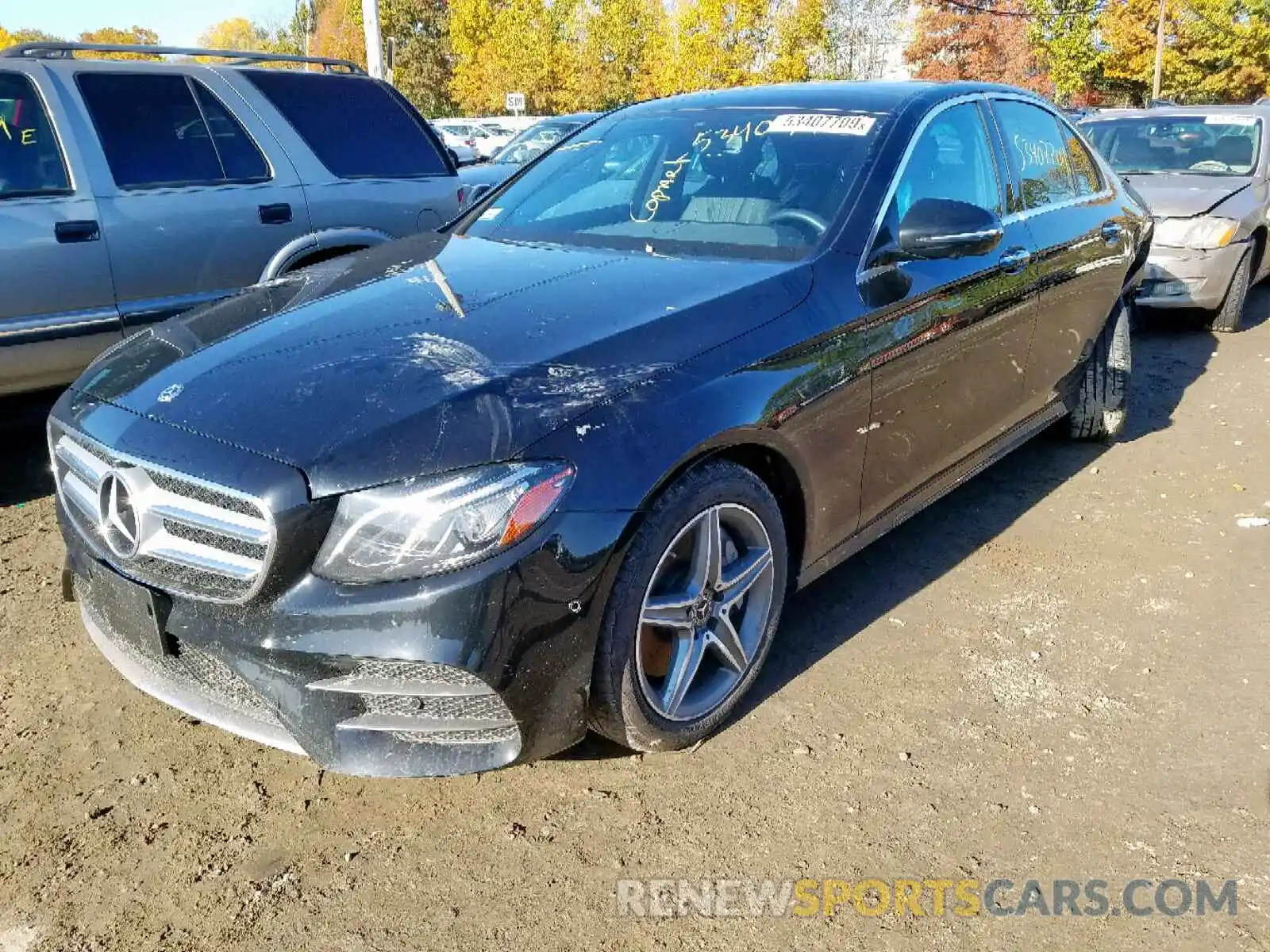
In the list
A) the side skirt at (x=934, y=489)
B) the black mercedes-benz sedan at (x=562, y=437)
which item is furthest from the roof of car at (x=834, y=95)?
the side skirt at (x=934, y=489)

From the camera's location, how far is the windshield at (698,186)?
125 inches

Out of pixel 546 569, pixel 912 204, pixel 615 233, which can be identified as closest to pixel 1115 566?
pixel 912 204

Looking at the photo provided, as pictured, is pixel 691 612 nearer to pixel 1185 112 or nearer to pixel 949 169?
pixel 949 169

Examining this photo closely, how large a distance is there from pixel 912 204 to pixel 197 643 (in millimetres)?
2398

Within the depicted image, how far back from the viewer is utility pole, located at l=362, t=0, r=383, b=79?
17844mm

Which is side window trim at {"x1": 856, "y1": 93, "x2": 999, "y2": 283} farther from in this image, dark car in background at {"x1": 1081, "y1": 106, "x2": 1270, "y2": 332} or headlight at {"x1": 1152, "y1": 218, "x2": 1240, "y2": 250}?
headlight at {"x1": 1152, "y1": 218, "x2": 1240, "y2": 250}

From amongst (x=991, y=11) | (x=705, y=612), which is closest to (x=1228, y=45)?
(x=991, y=11)

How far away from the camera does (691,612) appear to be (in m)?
2.60

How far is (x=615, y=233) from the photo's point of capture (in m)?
3.37

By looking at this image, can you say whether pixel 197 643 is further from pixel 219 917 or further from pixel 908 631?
pixel 908 631

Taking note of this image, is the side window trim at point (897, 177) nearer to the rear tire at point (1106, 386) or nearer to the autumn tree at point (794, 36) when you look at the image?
the rear tire at point (1106, 386)

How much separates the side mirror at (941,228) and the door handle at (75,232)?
3532 millimetres

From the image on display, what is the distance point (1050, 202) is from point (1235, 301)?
4401mm

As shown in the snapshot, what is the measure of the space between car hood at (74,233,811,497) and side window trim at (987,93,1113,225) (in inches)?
60.1
